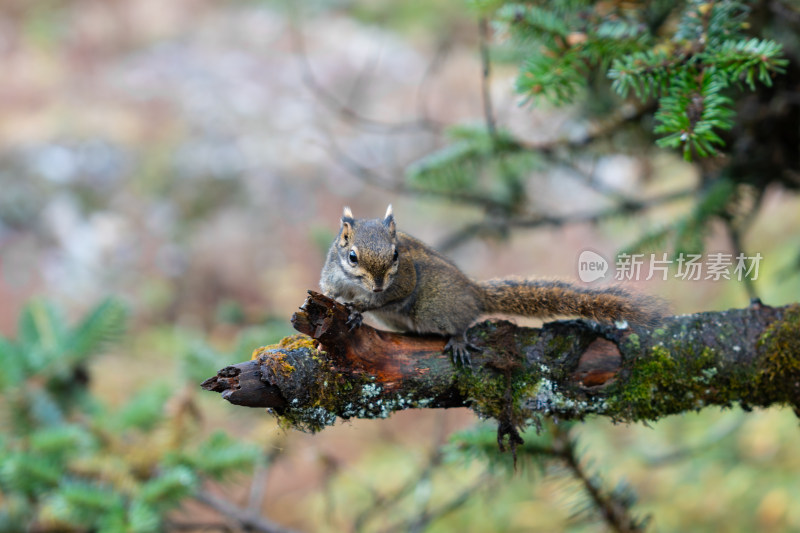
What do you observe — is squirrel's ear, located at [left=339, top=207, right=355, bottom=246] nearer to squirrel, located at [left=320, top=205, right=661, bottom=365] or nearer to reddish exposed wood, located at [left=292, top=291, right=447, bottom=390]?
squirrel, located at [left=320, top=205, right=661, bottom=365]

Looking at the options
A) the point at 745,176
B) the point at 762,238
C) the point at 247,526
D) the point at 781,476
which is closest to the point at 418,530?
the point at 247,526

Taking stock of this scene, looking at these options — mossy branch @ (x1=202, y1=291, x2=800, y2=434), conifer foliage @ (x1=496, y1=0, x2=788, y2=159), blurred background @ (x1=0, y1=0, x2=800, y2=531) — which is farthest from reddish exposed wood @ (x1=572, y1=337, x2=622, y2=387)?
blurred background @ (x1=0, y1=0, x2=800, y2=531)

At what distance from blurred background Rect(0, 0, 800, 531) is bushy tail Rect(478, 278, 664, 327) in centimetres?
76

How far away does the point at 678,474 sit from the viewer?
3.75 metres

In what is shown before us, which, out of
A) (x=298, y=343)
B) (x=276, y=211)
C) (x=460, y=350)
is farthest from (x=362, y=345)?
(x=276, y=211)

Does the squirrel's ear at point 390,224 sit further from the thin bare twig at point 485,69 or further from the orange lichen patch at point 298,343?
the orange lichen patch at point 298,343

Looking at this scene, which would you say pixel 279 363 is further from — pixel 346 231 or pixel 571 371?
pixel 346 231

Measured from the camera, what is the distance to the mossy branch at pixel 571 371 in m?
1.48

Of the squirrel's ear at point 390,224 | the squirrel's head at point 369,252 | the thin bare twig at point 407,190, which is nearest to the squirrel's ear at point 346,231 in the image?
the squirrel's head at point 369,252

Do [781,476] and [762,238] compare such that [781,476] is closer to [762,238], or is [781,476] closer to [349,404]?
[762,238]

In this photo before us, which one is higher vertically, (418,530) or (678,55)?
(678,55)

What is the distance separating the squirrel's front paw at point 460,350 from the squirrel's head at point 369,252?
384mm

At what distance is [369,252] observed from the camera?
2.02 metres

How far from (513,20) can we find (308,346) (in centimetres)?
104
